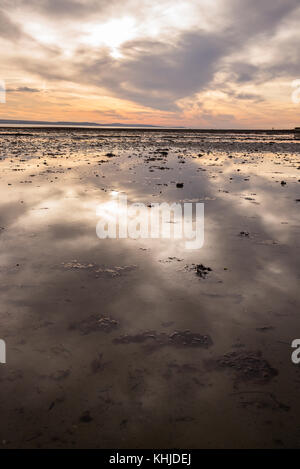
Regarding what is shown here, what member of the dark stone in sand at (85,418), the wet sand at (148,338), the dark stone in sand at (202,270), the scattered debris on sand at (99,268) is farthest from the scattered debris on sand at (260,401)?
the scattered debris on sand at (99,268)

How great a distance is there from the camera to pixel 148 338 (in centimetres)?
503

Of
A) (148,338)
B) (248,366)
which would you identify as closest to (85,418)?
(148,338)

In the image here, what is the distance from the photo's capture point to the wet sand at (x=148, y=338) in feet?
11.7

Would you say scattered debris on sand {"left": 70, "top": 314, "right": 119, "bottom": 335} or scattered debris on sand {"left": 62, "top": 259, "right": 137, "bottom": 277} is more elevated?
scattered debris on sand {"left": 62, "top": 259, "right": 137, "bottom": 277}

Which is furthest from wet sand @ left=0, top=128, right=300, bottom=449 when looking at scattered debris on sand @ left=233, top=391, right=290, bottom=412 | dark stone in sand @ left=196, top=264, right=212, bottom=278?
dark stone in sand @ left=196, top=264, right=212, bottom=278

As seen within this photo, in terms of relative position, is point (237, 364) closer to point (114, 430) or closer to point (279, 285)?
point (114, 430)

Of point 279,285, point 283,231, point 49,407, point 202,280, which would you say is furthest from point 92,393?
point 283,231

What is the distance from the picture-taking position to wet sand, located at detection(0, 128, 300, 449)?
141 inches

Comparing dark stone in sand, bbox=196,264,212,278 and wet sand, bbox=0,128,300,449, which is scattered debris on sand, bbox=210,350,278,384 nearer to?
wet sand, bbox=0,128,300,449

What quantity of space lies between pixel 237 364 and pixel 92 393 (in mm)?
2223

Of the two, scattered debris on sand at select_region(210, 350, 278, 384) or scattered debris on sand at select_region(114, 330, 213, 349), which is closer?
scattered debris on sand at select_region(210, 350, 278, 384)

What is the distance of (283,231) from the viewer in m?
10.2

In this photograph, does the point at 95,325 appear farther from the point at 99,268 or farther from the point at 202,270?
Answer: the point at 202,270

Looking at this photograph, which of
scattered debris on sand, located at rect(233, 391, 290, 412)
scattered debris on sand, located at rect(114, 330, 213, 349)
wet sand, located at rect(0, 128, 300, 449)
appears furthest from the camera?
scattered debris on sand, located at rect(114, 330, 213, 349)
